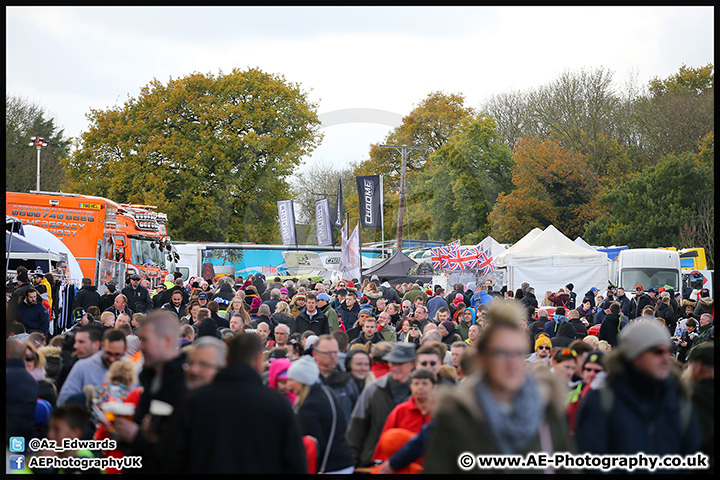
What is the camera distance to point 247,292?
15273mm

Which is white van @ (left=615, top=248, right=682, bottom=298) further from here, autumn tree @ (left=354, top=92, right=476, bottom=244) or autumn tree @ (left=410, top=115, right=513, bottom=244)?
autumn tree @ (left=354, top=92, right=476, bottom=244)

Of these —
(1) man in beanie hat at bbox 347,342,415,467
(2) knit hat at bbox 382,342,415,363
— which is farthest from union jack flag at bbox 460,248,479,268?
(1) man in beanie hat at bbox 347,342,415,467

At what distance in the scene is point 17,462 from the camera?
4906 millimetres

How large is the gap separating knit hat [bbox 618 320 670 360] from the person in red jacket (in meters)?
1.65

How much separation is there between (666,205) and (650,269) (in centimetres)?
1463

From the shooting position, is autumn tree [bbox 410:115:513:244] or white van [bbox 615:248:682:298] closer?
white van [bbox 615:248:682:298]

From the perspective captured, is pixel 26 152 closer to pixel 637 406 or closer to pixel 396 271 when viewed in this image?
pixel 396 271

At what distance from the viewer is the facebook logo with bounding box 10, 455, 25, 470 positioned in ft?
16.1


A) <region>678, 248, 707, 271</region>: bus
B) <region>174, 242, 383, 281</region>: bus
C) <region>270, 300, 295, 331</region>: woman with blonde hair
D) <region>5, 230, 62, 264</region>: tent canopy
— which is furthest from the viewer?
<region>174, 242, 383, 281</region>: bus

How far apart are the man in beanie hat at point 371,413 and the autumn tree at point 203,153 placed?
121 ft

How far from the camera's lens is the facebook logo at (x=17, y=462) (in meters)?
4.90

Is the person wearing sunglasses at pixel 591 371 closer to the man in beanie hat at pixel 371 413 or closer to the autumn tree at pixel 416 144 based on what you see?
the man in beanie hat at pixel 371 413

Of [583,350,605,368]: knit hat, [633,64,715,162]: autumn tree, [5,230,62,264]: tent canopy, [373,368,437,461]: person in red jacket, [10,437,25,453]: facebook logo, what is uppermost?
[633,64,715,162]: autumn tree

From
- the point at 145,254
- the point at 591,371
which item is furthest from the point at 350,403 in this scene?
the point at 145,254
